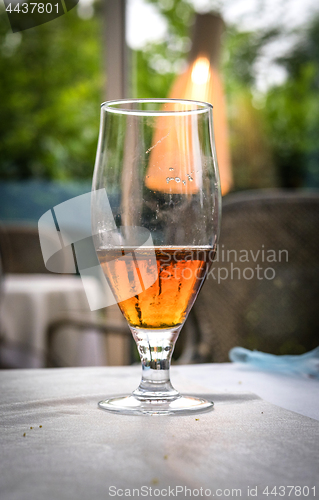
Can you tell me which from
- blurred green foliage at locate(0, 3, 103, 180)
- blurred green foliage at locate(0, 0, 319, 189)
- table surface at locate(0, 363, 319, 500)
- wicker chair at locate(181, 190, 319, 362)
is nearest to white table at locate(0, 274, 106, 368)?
wicker chair at locate(181, 190, 319, 362)

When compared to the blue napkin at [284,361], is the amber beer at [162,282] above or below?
above

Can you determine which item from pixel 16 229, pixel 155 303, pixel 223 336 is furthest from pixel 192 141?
pixel 16 229

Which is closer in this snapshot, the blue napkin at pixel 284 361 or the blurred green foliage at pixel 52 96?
the blue napkin at pixel 284 361

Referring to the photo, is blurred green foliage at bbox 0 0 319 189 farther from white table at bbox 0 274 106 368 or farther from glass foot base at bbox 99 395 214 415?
glass foot base at bbox 99 395 214 415

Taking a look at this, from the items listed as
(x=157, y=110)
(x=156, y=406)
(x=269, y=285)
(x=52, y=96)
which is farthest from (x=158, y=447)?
(x=52, y=96)

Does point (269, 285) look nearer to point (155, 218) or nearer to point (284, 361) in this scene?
point (284, 361)

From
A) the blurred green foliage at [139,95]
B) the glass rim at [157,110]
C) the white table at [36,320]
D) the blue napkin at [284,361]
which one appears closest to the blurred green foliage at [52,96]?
the blurred green foliage at [139,95]

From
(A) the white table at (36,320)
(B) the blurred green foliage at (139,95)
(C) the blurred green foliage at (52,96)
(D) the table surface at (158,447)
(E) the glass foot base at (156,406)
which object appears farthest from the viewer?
(C) the blurred green foliage at (52,96)

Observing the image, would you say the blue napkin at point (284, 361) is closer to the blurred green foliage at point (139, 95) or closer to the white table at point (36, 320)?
the white table at point (36, 320)

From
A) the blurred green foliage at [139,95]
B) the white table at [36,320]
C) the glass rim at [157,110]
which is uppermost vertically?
the blurred green foliage at [139,95]
